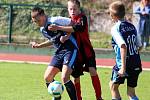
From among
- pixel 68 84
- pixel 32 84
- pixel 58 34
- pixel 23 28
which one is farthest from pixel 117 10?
pixel 23 28

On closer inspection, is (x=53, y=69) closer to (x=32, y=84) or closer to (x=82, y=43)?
(x=82, y=43)

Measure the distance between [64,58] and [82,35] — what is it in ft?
2.31

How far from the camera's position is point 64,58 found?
29.7 ft

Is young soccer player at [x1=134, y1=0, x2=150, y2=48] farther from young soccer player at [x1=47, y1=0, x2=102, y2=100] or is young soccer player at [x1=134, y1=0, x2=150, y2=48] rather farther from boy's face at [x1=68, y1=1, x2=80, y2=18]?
boy's face at [x1=68, y1=1, x2=80, y2=18]

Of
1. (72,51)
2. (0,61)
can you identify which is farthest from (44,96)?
(0,61)

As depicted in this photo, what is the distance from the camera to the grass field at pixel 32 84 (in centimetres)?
1026

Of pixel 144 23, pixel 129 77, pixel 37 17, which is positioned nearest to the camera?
pixel 129 77

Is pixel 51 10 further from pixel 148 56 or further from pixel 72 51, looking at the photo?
pixel 72 51

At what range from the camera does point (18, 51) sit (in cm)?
1948

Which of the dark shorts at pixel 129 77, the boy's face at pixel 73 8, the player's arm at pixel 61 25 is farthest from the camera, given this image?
the boy's face at pixel 73 8

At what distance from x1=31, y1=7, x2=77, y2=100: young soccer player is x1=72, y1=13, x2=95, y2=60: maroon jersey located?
0.21m

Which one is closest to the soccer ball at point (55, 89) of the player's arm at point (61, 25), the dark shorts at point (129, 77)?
the player's arm at point (61, 25)

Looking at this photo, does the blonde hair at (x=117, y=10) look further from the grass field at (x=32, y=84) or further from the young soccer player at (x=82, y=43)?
the grass field at (x=32, y=84)

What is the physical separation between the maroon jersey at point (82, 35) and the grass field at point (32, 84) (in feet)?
3.18
